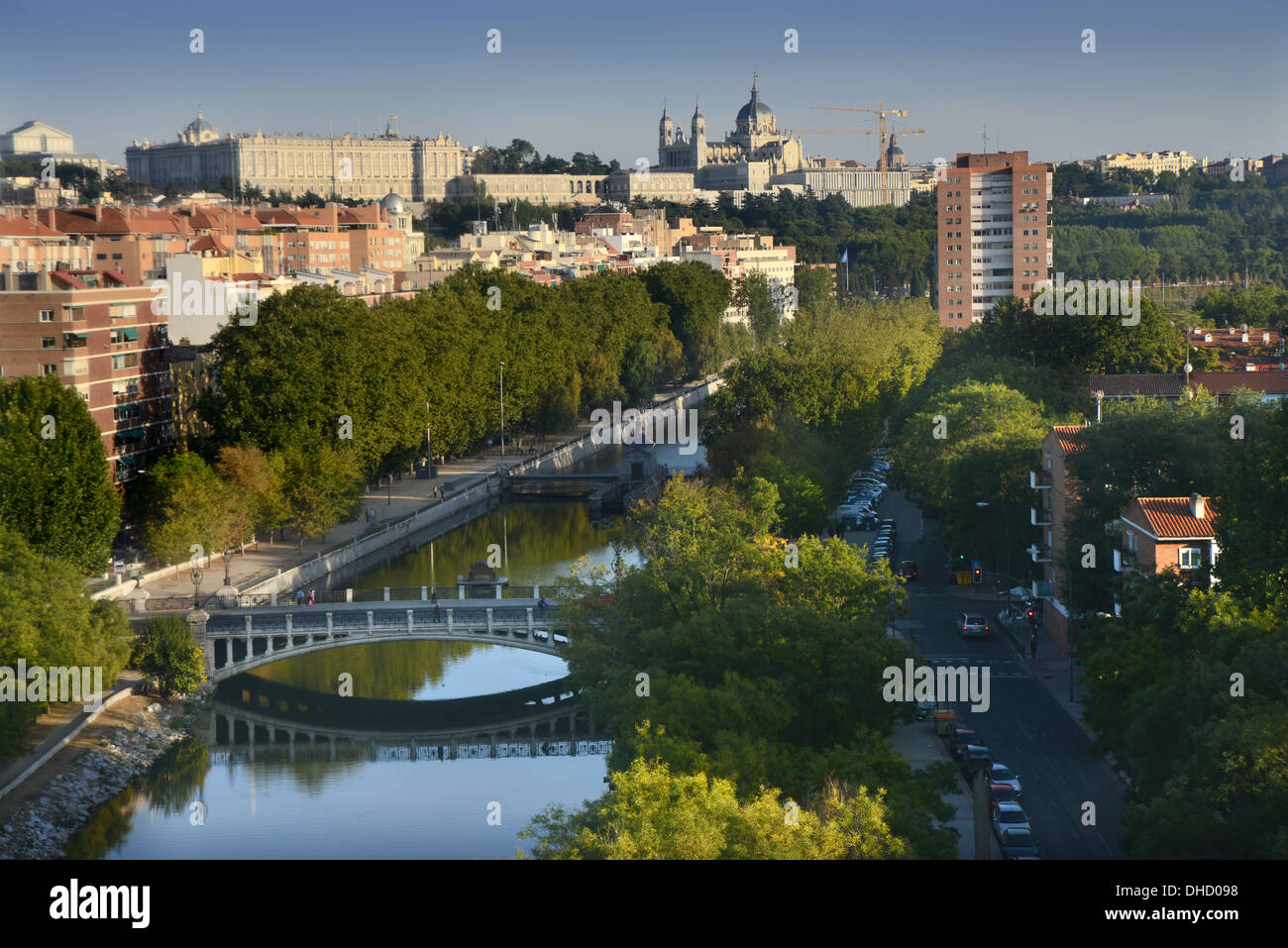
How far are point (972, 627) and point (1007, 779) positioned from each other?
15.3 ft

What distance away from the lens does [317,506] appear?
22047 millimetres

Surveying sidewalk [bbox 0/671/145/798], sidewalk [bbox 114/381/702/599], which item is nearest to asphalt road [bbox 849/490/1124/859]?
sidewalk [bbox 0/671/145/798]

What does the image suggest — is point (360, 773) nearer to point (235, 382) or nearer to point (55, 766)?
point (55, 766)

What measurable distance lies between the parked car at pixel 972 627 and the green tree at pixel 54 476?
925cm

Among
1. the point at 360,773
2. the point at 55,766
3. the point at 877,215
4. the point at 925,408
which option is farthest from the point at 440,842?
the point at 877,215

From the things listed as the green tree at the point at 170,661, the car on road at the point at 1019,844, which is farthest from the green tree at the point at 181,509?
the car on road at the point at 1019,844

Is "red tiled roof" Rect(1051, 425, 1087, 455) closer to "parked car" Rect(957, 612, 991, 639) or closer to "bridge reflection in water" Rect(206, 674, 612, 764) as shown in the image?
"parked car" Rect(957, 612, 991, 639)

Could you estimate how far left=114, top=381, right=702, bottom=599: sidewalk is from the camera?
19281 millimetres

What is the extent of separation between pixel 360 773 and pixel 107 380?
9.74m

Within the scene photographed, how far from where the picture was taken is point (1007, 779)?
11.5 metres

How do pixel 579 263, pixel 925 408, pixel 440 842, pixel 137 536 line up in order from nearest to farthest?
pixel 440 842
pixel 137 536
pixel 925 408
pixel 579 263

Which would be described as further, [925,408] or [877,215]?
[877,215]

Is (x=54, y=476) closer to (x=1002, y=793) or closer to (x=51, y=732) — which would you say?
(x=51, y=732)

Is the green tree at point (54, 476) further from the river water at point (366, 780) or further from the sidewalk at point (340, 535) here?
the river water at point (366, 780)
